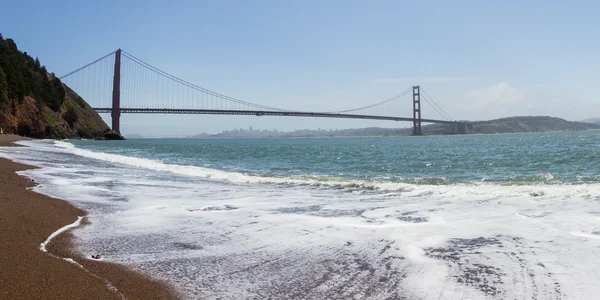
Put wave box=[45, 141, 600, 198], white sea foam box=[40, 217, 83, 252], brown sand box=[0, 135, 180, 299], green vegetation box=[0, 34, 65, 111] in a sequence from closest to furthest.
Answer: brown sand box=[0, 135, 180, 299], white sea foam box=[40, 217, 83, 252], wave box=[45, 141, 600, 198], green vegetation box=[0, 34, 65, 111]

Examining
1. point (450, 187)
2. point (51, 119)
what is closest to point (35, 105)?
point (51, 119)

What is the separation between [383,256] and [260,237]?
1.40 meters

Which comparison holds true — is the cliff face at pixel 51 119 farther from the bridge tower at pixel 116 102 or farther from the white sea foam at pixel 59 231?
the white sea foam at pixel 59 231

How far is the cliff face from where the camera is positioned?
4769cm

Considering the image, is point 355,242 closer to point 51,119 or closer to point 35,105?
point 35,105

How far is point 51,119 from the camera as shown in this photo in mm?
60688

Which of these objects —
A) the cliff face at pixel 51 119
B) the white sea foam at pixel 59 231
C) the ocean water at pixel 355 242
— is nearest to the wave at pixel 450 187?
the ocean water at pixel 355 242

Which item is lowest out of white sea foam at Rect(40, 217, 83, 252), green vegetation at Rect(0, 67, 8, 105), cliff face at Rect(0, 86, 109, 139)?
white sea foam at Rect(40, 217, 83, 252)

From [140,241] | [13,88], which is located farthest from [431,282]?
Result: [13,88]

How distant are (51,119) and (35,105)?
7718 mm

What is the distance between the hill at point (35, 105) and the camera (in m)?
46.9

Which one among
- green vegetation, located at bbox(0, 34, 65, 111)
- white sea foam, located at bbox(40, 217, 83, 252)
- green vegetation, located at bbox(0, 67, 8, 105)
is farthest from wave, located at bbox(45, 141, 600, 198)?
green vegetation, located at bbox(0, 34, 65, 111)

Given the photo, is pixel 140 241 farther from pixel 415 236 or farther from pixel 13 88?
pixel 13 88

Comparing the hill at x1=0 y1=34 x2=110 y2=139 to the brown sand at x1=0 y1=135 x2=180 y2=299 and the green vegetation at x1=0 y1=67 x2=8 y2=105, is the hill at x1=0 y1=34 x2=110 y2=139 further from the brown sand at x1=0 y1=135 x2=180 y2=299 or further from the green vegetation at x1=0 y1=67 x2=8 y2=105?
the brown sand at x1=0 y1=135 x2=180 y2=299
